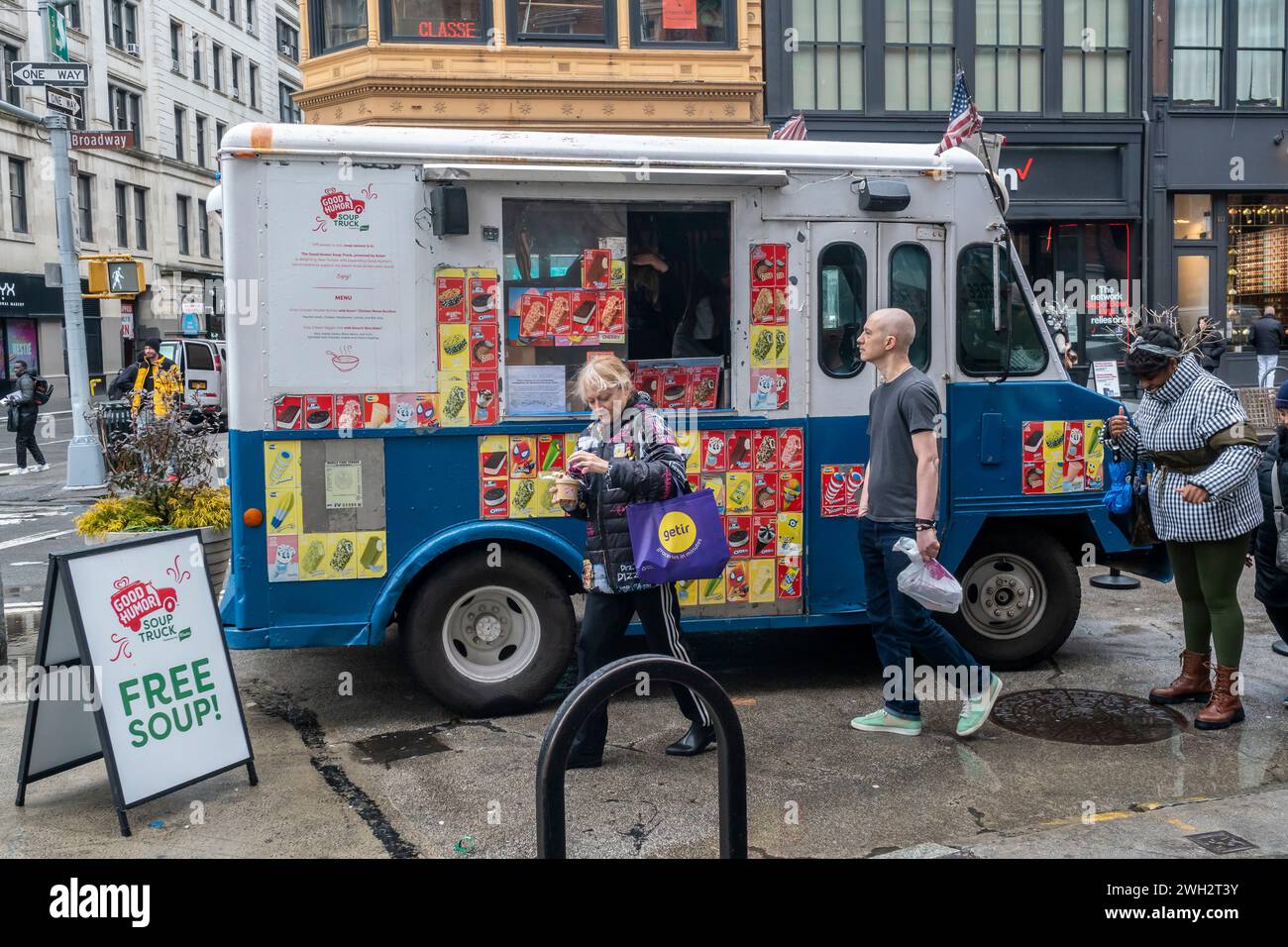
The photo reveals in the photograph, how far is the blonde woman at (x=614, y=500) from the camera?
5227 mm

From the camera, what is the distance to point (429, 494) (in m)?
6.11

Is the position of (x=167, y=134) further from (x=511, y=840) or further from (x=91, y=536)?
(x=511, y=840)

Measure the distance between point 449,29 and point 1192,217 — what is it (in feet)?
48.5

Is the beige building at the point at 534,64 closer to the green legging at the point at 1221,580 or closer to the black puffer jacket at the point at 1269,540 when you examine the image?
the black puffer jacket at the point at 1269,540

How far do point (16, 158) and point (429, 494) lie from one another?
130 feet

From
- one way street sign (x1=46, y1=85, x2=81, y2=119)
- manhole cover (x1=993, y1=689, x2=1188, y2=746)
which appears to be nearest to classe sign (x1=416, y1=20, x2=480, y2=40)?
one way street sign (x1=46, y1=85, x2=81, y2=119)

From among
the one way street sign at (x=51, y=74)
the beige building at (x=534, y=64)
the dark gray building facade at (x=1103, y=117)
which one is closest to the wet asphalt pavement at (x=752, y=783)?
the one way street sign at (x=51, y=74)

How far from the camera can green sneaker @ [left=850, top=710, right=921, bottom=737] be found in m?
5.96

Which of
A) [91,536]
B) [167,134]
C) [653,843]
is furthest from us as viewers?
[167,134]

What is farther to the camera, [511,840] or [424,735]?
[424,735]

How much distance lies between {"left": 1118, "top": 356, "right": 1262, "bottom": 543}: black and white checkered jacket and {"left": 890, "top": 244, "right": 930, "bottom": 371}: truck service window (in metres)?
1.23

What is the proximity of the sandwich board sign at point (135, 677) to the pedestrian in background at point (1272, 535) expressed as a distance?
501 centimetres
